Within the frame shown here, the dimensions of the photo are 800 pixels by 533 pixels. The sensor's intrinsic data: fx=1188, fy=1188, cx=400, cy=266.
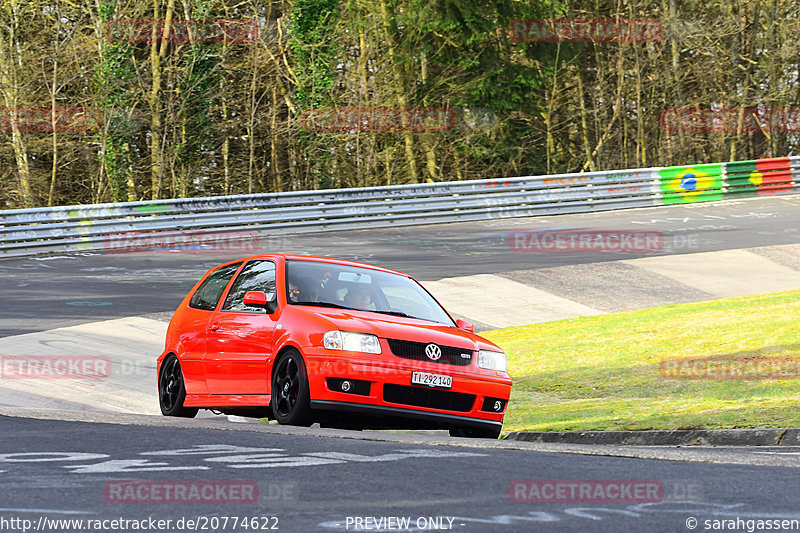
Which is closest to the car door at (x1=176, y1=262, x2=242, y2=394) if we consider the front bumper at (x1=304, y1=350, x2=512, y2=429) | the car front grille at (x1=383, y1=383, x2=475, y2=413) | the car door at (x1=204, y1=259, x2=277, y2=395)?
the car door at (x1=204, y1=259, x2=277, y2=395)

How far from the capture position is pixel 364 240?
1093 inches

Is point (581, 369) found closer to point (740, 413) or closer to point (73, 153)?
point (740, 413)

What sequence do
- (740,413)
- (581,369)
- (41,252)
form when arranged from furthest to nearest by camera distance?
(41,252) < (581,369) < (740,413)

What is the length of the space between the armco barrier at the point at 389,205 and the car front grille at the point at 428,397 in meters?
17.5

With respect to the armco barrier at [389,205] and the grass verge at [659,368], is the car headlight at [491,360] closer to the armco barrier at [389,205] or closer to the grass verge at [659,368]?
the grass verge at [659,368]

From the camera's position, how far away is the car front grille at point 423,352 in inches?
370

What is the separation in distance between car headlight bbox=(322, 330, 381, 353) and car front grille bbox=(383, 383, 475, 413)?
322 mm

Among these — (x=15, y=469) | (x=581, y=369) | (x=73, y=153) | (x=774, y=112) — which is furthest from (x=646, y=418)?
(x=774, y=112)

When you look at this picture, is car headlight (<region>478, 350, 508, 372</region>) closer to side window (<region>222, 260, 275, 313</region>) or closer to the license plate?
the license plate

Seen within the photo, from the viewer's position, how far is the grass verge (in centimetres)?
1073

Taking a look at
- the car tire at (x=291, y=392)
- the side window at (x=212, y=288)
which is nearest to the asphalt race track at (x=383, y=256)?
the side window at (x=212, y=288)

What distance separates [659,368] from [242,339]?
5.99m

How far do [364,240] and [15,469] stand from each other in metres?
21.1

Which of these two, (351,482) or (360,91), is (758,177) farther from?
(351,482)
